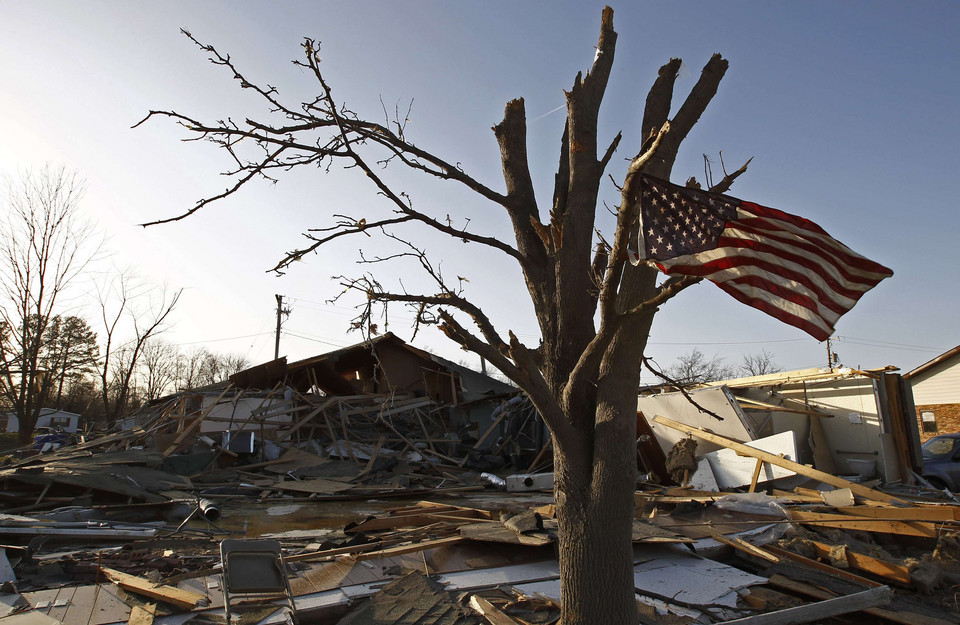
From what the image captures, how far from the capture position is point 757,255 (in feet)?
10.4

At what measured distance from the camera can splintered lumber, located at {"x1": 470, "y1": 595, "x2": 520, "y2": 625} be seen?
4.59 meters

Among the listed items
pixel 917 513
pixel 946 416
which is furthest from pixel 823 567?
pixel 946 416

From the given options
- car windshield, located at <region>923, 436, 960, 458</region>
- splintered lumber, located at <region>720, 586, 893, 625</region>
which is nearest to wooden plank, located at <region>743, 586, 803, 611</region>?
splintered lumber, located at <region>720, 586, 893, 625</region>

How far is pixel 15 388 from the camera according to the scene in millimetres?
19391

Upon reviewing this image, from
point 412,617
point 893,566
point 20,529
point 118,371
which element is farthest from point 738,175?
point 118,371

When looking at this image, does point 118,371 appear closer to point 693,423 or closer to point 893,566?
point 693,423

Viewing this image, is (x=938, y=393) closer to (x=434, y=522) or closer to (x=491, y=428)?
(x=491, y=428)

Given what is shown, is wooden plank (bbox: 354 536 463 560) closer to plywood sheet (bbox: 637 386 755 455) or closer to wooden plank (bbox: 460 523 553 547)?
wooden plank (bbox: 460 523 553 547)

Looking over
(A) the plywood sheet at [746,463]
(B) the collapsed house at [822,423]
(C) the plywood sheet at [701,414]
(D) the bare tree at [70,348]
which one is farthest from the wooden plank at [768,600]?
(D) the bare tree at [70,348]

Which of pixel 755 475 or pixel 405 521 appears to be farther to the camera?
pixel 755 475

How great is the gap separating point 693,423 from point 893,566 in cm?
819

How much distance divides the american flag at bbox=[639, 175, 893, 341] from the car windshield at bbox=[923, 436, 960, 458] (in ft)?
42.5

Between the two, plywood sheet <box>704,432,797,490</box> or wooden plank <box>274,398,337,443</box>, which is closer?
plywood sheet <box>704,432,797,490</box>

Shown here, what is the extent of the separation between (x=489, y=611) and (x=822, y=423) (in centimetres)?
1156
